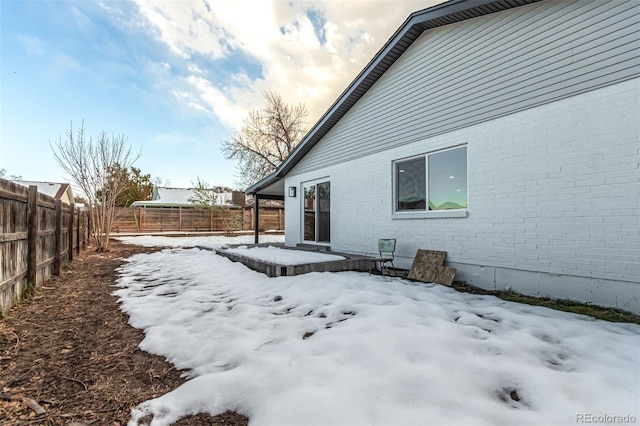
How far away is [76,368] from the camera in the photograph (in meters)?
2.30

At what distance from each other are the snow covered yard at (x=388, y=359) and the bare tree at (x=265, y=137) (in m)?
18.0

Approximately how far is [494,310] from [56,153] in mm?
12406

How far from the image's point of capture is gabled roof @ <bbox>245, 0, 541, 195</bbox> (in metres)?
4.58

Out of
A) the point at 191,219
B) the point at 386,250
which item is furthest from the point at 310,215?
the point at 191,219

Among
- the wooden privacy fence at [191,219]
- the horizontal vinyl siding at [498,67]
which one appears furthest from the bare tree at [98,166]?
the wooden privacy fence at [191,219]

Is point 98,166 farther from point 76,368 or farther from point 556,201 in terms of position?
point 556,201

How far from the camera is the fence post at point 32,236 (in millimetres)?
4051

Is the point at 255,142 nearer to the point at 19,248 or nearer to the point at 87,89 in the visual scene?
the point at 87,89

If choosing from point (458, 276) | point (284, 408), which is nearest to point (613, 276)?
point (458, 276)

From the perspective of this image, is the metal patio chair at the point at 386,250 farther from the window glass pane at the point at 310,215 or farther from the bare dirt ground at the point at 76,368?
the bare dirt ground at the point at 76,368

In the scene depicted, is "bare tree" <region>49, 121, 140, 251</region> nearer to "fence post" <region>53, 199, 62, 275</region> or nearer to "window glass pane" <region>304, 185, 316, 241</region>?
"fence post" <region>53, 199, 62, 275</region>

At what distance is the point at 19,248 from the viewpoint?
3770 millimetres

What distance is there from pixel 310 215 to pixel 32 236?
6.30 m

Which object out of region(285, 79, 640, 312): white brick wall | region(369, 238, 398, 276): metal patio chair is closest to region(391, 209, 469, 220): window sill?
region(285, 79, 640, 312): white brick wall
